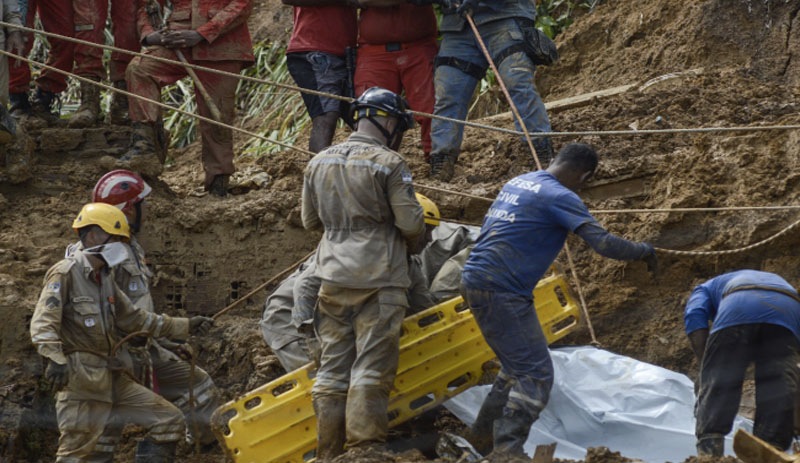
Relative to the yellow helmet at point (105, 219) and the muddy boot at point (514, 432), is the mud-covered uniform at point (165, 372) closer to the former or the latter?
the yellow helmet at point (105, 219)

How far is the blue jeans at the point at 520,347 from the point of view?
261 inches

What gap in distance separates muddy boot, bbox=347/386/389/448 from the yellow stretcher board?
0.49 meters

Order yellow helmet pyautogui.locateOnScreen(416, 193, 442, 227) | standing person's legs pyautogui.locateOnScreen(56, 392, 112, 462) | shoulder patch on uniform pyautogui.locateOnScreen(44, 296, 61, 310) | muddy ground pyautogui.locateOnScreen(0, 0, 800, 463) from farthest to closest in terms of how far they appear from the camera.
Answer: muddy ground pyautogui.locateOnScreen(0, 0, 800, 463)
yellow helmet pyautogui.locateOnScreen(416, 193, 442, 227)
standing person's legs pyautogui.locateOnScreen(56, 392, 112, 462)
shoulder patch on uniform pyautogui.locateOnScreen(44, 296, 61, 310)

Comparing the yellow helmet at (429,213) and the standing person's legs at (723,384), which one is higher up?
the yellow helmet at (429,213)

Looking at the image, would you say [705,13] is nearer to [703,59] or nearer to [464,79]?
[703,59]

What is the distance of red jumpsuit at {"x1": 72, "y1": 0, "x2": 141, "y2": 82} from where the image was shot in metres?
10.1

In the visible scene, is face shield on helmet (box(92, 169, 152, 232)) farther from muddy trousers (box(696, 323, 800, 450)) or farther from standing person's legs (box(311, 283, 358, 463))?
muddy trousers (box(696, 323, 800, 450))

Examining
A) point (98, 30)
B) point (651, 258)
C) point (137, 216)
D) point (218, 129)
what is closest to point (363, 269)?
point (651, 258)

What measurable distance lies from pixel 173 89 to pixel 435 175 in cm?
579

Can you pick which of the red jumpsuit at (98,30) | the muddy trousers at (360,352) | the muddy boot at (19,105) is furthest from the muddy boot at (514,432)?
the muddy boot at (19,105)

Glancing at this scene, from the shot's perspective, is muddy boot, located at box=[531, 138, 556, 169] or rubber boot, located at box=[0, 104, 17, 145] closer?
muddy boot, located at box=[531, 138, 556, 169]

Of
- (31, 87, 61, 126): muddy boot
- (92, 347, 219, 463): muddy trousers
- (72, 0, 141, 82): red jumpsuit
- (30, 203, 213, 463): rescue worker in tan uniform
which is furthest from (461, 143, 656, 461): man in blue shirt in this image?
(31, 87, 61, 126): muddy boot

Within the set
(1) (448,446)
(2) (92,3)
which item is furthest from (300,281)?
(2) (92,3)

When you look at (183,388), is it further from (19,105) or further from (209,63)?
(19,105)
